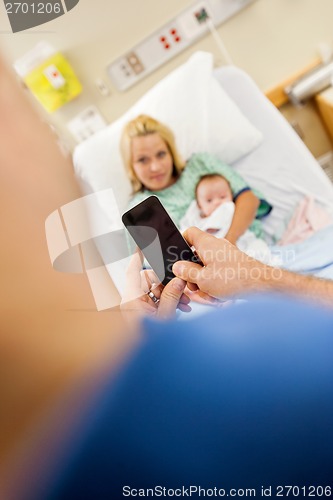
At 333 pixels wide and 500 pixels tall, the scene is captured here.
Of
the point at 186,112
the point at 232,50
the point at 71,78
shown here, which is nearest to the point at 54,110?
the point at 71,78

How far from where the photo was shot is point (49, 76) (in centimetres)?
153

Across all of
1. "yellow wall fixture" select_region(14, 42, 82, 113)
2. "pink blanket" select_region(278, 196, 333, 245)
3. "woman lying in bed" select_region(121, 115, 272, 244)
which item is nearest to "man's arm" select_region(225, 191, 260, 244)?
"woman lying in bed" select_region(121, 115, 272, 244)

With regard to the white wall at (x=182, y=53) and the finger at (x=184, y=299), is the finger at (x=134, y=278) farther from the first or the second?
the white wall at (x=182, y=53)

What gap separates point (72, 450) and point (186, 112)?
4.40 feet

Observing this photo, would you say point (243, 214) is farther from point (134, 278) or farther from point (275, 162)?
point (134, 278)

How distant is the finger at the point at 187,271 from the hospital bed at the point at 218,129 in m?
0.88

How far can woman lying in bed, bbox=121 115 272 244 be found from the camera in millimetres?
1433

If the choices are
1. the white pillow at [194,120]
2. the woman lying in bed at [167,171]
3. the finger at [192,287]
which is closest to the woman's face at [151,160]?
the woman lying in bed at [167,171]

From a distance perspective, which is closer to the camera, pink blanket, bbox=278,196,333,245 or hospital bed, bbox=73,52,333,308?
pink blanket, bbox=278,196,333,245

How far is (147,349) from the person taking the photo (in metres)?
0.52

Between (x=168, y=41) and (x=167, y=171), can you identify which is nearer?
(x=167, y=171)

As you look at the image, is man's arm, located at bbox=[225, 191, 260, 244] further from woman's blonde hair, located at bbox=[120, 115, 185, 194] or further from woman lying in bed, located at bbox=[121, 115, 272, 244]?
woman's blonde hair, located at bbox=[120, 115, 185, 194]

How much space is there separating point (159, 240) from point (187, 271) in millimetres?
83

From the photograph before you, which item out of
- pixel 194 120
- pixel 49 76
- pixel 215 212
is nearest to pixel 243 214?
pixel 215 212
